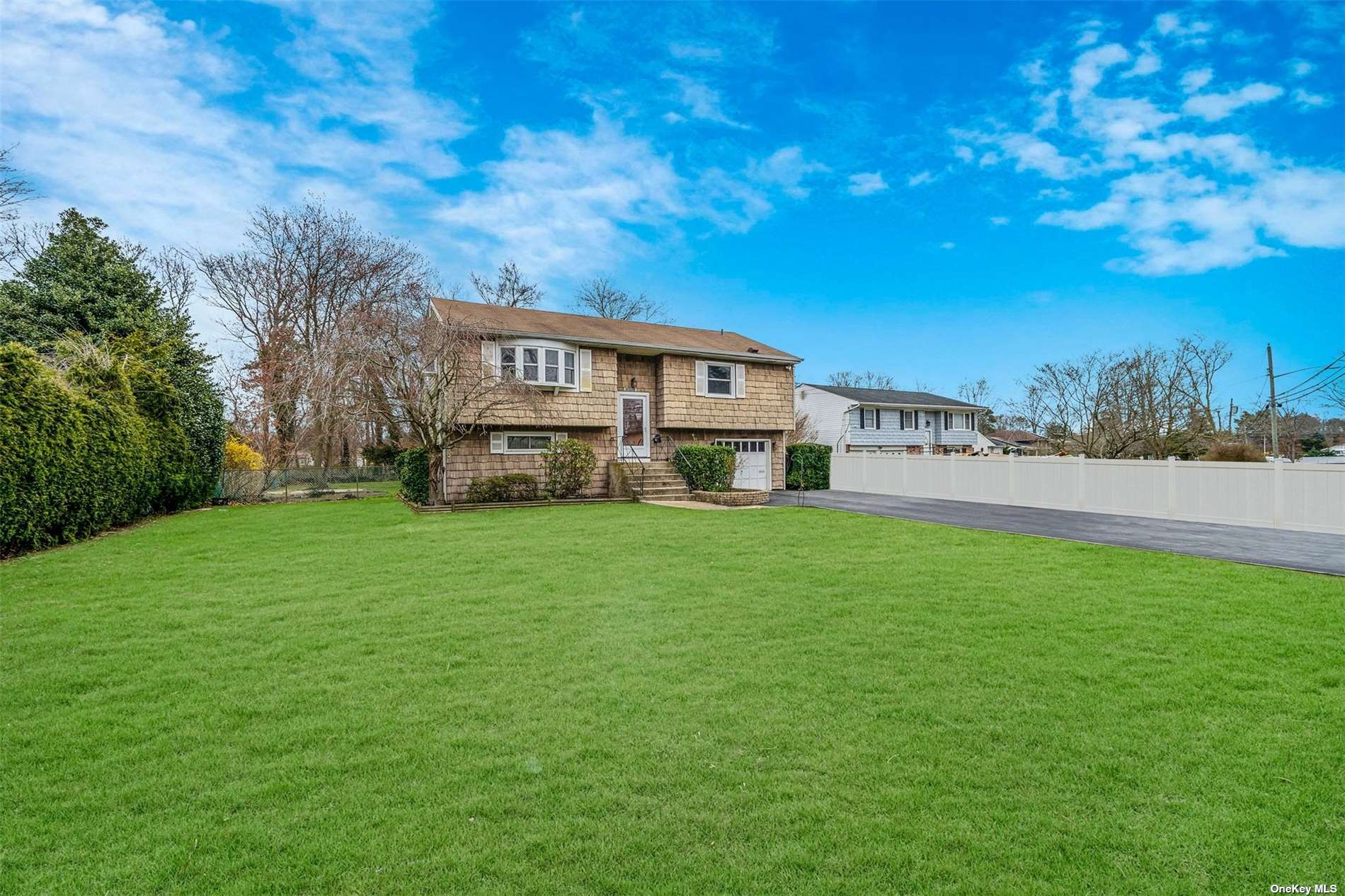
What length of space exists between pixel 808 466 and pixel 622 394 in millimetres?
8096

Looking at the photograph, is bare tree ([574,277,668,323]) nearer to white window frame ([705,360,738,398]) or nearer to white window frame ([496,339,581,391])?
white window frame ([705,360,738,398])

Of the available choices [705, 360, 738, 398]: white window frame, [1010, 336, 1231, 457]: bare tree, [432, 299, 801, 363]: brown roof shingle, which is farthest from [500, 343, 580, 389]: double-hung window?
[1010, 336, 1231, 457]: bare tree

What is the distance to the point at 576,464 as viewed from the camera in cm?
1766

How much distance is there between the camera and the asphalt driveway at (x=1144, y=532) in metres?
8.78

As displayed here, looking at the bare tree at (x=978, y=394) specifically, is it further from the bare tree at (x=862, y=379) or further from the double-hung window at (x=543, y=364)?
the double-hung window at (x=543, y=364)

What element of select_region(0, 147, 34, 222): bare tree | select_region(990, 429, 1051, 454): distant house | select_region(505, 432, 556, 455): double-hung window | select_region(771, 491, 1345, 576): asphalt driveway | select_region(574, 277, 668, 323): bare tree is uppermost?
select_region(574, 277, 668, 323): bare tree

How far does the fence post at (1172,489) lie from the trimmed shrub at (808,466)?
1136 centimetres

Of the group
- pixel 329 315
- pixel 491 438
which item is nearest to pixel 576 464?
pixel 491 438

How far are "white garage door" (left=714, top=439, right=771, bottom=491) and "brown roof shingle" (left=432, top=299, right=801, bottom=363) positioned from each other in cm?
312

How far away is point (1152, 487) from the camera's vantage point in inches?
534

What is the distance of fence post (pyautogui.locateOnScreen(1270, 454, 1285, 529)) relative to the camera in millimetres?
11523

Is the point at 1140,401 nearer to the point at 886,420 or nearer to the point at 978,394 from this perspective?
the point at 886,420

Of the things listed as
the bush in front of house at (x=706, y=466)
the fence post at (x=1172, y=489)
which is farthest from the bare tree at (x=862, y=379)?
the fence post at (x=1172, y=489)

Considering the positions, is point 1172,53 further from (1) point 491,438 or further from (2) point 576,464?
(1) point 491,438
